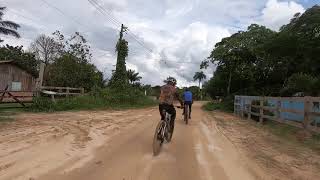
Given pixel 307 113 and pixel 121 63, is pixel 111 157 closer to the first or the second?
pixel 307 113

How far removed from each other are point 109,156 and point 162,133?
171 centimetres

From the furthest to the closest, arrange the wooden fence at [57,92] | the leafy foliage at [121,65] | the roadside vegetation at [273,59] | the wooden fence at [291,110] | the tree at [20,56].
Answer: the tree at [20,56]
the leafy foliage at [121,65]
the roadside vegetation at [273,59]
the wooden fence at [57,92]
the wooden fence at [291,110]

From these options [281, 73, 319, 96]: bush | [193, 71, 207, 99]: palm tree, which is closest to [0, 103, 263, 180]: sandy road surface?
[281, 73, 319, 96]: bush

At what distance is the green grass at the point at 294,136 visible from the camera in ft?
39.4

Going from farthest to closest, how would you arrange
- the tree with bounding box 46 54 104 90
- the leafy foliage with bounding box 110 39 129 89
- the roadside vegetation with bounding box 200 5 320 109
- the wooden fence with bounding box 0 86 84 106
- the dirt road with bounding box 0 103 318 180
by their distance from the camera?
the tree with bounding box 46 54 104 90, the leafy foliage with bounding box 110 39 129 89, the roadside vegetation with bounding box 200 5 320 109, the wooden fence with bounding box 0 86 84 106, the dirt road with bounding box 0 103 318 180

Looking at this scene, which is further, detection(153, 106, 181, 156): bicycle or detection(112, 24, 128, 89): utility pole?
detection(112, 24, 128, 89): utility pole

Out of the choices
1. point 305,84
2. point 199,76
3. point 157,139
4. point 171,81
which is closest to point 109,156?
point 157,139

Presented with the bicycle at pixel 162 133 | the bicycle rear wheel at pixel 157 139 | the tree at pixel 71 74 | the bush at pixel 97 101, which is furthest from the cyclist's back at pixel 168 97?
the tree at pixel 71 74

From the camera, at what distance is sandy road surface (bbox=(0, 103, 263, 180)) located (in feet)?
23.7

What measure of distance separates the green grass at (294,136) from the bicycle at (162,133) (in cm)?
400

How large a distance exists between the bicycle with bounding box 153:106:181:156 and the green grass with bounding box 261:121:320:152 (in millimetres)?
4000

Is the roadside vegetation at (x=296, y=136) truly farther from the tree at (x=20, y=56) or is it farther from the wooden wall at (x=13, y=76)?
the tree at (x=20, y=56)

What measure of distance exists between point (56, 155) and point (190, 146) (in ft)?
12.2

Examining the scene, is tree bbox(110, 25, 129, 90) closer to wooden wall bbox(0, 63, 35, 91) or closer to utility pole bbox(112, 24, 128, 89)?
utility pole bbox(112, 24, 128, 89)
